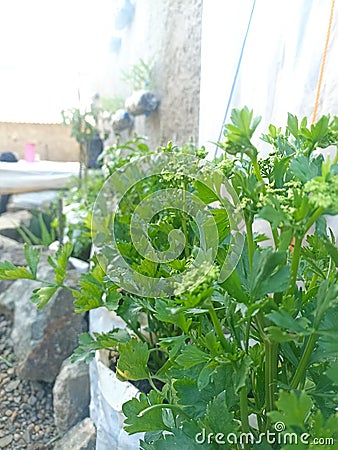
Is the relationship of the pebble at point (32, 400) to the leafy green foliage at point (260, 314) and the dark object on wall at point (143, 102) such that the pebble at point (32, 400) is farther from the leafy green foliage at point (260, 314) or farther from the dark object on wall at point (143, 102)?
the dark object on wall at point (143, 102)

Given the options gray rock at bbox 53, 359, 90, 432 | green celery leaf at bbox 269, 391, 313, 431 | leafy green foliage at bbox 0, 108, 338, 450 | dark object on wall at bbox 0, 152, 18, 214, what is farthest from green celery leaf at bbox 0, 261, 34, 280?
dark object on wall at bbox 0, 152, 18, 214

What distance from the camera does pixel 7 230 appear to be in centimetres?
240

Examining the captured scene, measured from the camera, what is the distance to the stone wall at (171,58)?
5.19ft

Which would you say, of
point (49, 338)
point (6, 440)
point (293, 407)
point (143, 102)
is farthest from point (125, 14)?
point (293, 407)

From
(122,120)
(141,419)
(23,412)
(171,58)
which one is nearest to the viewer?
(141,419)

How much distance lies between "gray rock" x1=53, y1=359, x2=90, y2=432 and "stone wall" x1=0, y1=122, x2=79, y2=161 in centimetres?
247

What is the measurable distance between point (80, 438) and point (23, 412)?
1.04ft

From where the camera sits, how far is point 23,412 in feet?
4.13

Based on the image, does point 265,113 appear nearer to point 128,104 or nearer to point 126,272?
point 126,272

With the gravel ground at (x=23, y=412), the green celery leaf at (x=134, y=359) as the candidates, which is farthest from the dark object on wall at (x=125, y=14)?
the green celery leaf at (x=134, y=359)

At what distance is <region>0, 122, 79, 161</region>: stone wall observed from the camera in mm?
3384

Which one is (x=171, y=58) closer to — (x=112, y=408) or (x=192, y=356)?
(x=112, y=408)

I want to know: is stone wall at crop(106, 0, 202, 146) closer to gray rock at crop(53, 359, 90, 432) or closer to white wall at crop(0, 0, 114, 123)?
white wall at crop(0, 0, 114, 123)

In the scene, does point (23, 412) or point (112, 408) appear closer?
point (112, 408)
